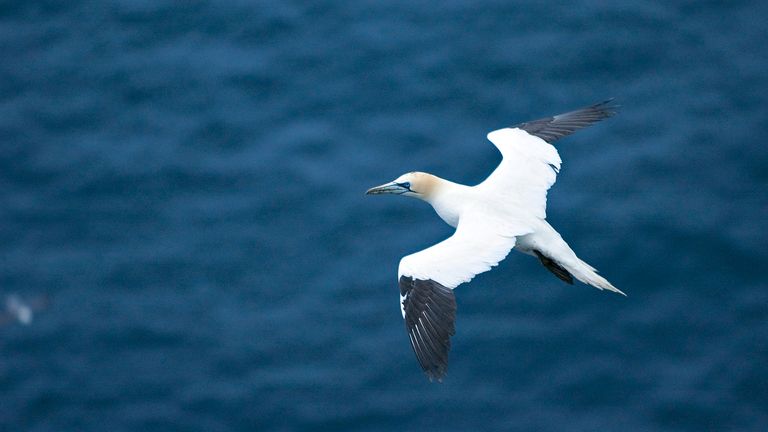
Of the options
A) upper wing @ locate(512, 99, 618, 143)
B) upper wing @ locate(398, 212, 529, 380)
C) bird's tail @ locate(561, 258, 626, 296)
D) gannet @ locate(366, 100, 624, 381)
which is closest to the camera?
upper wing @ locate(398, 212, 529, 380)

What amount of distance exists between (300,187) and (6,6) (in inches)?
223

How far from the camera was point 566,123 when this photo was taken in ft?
45.1

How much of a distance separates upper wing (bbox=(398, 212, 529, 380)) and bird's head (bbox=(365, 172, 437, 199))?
1.20m

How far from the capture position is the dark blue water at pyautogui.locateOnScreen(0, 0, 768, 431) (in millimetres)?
13977

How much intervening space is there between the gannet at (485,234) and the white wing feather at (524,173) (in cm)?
1

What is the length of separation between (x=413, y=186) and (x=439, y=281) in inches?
82.1

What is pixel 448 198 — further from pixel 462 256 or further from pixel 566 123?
pixel 566 123

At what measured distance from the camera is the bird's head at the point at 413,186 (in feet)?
42.3

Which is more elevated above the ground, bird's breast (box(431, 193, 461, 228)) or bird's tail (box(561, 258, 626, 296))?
bird's breast (box(431, 193, 461, 228))

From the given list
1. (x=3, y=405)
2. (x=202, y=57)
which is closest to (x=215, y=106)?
(x=202, y=57)

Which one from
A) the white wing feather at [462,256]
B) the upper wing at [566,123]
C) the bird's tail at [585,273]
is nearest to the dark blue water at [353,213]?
the upper wing at [566,123]

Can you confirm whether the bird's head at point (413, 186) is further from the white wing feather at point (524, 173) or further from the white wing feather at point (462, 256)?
the white wing feather at point (462, 256)

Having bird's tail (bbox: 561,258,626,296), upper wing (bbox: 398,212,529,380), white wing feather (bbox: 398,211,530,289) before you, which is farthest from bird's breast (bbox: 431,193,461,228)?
bird's tail (bbox: 561,258,626,296)

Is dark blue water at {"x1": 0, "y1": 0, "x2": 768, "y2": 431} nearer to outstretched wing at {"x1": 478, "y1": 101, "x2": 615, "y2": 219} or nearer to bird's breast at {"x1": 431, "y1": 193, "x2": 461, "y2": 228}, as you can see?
outstretched wing at {"x1": 478, "y1": 101, "x2": 615, "y2": 219}
